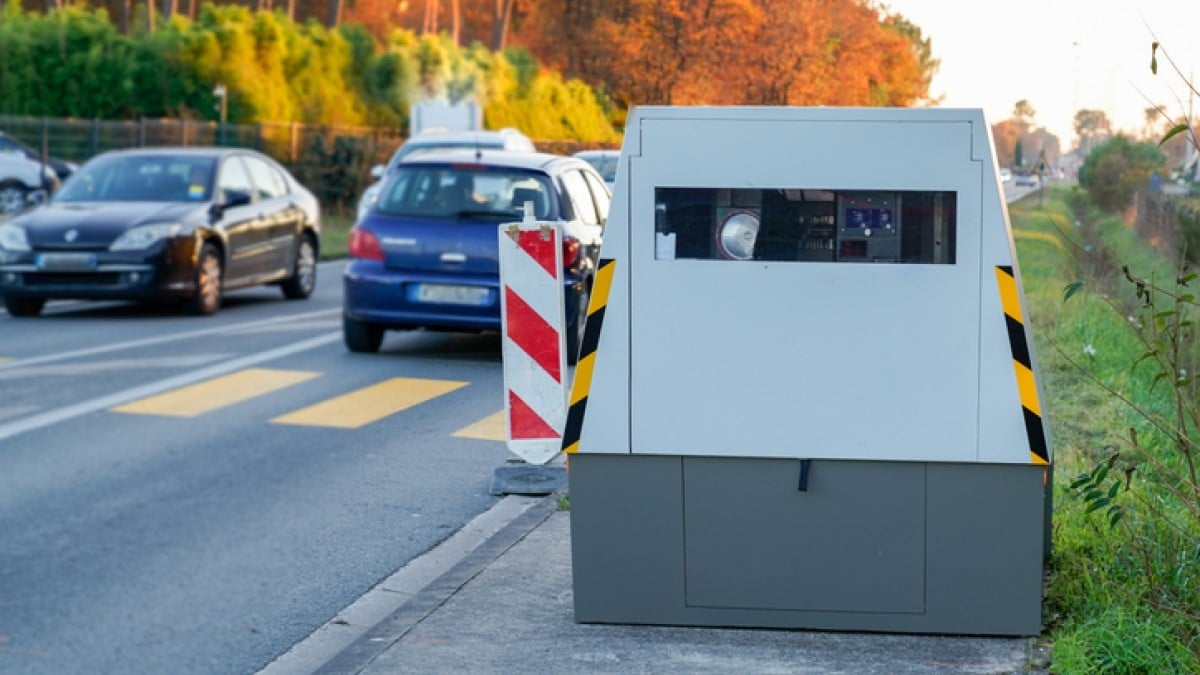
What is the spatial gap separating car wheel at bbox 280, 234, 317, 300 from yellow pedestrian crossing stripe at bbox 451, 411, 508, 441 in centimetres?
896

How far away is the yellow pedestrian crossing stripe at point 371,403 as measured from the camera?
11.2 m

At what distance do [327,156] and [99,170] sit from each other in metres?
20.8

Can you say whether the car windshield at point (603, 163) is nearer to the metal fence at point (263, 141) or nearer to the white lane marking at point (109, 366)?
the white lane marking at point (109, 366)

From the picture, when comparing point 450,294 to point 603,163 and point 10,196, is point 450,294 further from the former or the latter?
point 10,196

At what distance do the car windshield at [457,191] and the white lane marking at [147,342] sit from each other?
2.43 meters

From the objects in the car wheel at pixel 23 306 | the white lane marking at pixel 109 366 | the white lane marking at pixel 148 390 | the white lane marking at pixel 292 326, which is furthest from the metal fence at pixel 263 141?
the white lane marking at pixel 109 366

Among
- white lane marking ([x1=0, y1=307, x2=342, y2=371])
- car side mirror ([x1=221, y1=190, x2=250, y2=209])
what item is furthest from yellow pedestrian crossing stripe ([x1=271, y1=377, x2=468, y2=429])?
car side mirror ([x1=221, y1=190, x2=250, y2=209])

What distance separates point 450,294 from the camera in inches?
557

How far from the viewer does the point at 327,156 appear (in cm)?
3966

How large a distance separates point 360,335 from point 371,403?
2.83 metres

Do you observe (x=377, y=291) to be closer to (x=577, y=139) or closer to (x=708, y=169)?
(x=708, y=169)

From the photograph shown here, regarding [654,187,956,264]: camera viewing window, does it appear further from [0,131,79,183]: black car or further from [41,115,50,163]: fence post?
[41,115,50,163]: fence post

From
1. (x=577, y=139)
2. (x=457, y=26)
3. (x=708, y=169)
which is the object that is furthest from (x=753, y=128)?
(x=457, y=26)

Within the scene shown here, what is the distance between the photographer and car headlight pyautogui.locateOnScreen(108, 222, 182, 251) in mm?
17078
